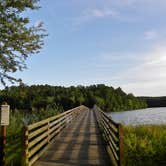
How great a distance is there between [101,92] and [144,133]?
5480 inches

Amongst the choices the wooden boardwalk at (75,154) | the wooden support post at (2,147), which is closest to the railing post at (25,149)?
the wooden support post at (2,147)

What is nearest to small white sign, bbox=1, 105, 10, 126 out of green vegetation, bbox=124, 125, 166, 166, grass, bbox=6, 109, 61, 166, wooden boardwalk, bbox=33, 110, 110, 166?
grass, bbox=6, 109, 61, 166

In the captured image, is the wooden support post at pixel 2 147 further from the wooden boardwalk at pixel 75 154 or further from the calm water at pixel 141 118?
the calm water at pixel 141 118

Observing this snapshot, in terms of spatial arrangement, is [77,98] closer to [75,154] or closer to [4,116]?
[75,154]

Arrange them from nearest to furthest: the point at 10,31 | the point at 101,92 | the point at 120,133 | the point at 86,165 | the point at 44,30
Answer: the point at 120,133, the point at 86,165, the point at 10,31, the point at 44,30, the point at 101,92

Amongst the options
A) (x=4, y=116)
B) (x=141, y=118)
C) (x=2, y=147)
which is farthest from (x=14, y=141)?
(x=141, y=118)

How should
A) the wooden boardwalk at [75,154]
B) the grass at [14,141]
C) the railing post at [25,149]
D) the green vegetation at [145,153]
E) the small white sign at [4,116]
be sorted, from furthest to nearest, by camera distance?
the green vegetation at [145,153] → the grass at [14,141] → the wooden boardwalk at [75,154] → the railing post at [25,149] → the small white sign at [4,116]

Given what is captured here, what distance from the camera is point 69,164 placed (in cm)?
850

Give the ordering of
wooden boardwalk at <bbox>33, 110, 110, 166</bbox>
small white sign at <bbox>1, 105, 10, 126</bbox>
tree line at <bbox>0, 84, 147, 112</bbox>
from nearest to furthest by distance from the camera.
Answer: small white sign at <bbox>1, 105, 10, 126</bbox>
wooden boardwalk at <bbox>33, 110, 110, 166</bbox>
tree line at <bbox>0, 84, 147, 112</bbox>

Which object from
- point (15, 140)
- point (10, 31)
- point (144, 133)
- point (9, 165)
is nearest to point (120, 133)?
point (9, 165)

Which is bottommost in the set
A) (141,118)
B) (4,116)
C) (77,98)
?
(141,118)

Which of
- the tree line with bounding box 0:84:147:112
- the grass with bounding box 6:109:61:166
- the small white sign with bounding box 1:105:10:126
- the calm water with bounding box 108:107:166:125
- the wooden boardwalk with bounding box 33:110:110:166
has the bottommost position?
the calm water with bounding box 108:107:166:125

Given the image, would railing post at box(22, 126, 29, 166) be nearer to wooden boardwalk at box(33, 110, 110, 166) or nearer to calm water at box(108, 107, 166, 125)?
wooden boardwalk at box(33, 110, 110, 166)

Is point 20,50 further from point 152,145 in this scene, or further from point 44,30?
point 152,145
